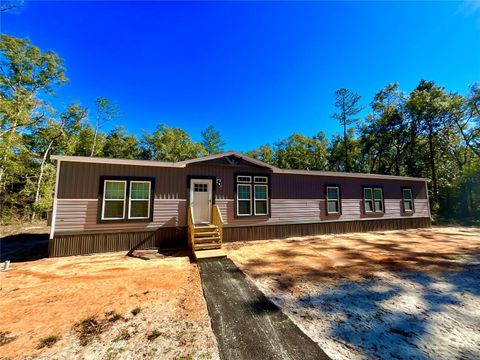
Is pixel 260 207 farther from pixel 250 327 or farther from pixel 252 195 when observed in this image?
pixel 250 327

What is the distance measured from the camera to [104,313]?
3639 mm

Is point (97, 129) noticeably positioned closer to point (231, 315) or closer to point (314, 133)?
point (231, 315)

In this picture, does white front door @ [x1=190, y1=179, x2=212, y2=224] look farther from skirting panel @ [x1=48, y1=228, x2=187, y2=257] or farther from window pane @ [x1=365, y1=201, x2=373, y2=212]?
window pane @ [x1=365, y1=201, x2=373, y2=212]

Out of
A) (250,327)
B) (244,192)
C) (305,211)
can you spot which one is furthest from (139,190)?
(305,211)

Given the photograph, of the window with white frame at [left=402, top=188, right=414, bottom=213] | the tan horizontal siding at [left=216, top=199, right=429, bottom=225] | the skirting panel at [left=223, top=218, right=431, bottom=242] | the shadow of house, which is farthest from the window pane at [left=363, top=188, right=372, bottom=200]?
the shadow of house

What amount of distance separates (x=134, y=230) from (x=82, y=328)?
196 inches

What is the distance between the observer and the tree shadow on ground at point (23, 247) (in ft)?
24.1

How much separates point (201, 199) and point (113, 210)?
3308mm

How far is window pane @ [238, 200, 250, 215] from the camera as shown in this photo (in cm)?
962

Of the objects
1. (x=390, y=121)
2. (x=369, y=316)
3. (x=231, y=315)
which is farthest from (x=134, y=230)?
(x=390, y=121)

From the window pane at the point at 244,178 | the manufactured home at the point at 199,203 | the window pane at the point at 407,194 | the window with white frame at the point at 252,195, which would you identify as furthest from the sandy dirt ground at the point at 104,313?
the window pane at the point at 407,194

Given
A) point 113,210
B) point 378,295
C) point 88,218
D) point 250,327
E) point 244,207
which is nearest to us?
point 250,327

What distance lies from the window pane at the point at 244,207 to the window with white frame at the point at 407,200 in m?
11.0

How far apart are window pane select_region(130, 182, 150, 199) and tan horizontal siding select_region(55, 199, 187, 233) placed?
0.49 m
